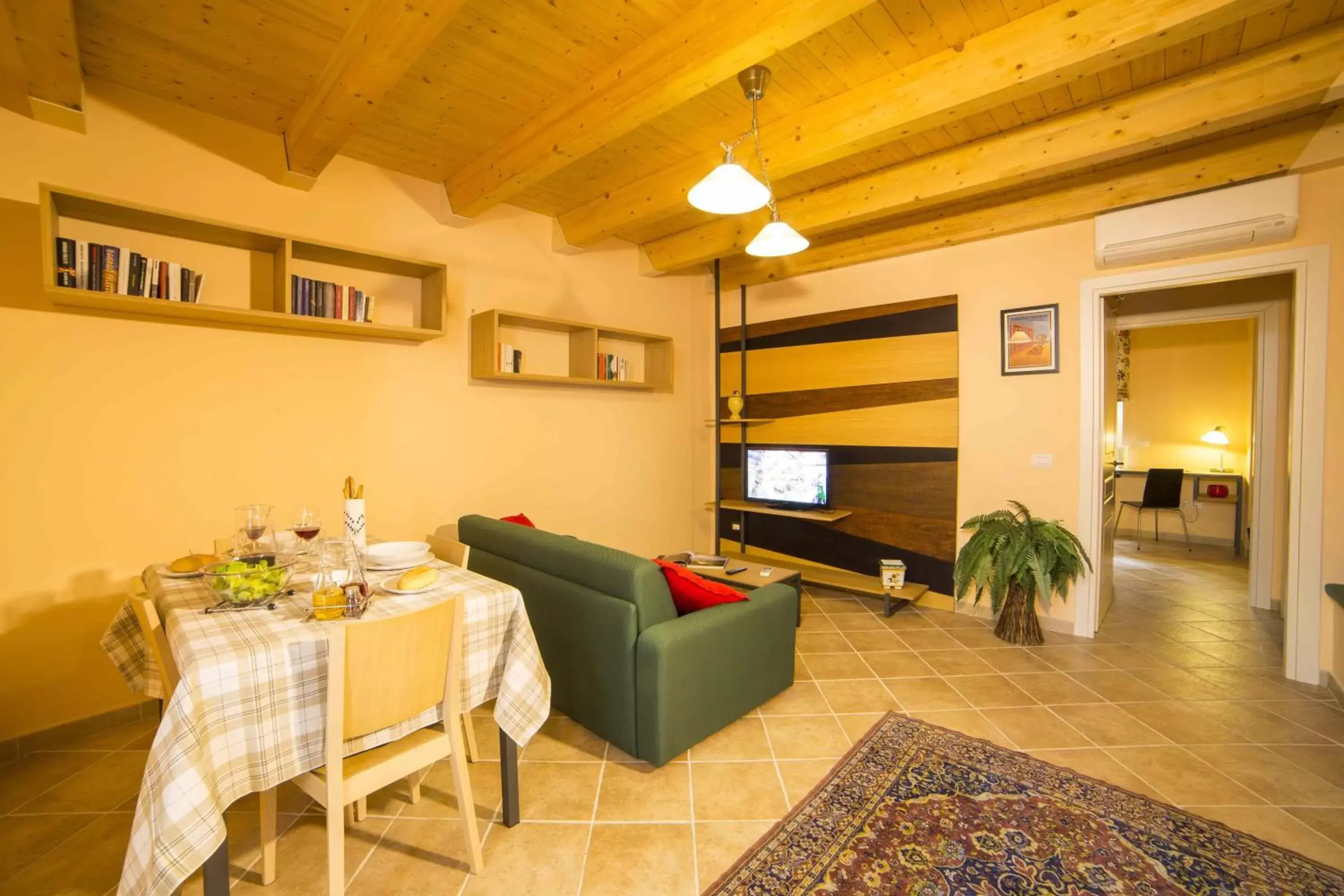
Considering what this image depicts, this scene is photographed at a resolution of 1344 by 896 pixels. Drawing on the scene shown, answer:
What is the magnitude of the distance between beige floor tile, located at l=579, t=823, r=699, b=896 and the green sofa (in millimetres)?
301

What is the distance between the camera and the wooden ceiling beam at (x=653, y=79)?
1.95 meters

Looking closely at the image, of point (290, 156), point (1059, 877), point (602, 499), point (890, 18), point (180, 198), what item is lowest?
point (1059, 877)

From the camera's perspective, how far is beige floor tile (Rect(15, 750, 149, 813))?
2.00m

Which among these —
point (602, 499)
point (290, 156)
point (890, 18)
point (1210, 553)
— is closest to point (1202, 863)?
point (890, 18)

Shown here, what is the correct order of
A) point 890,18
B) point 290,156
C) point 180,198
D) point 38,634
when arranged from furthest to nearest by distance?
point 290,156 < point 180,198 < point 38,634 < point 890,18

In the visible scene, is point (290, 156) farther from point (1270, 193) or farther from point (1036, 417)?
point (1270, 193)

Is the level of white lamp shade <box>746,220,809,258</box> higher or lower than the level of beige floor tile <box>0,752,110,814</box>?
higher

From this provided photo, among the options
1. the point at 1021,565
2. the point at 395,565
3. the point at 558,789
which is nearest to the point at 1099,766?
the point at 1021,565

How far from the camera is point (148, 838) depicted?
1182 mm

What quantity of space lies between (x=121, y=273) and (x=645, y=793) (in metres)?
2.98

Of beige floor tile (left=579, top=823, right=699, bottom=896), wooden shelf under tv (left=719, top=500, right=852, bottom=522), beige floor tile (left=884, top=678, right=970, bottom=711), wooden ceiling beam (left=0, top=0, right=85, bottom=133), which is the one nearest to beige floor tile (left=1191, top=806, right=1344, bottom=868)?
beige floor tile (left=884, top=678, right=970, bottom=711)

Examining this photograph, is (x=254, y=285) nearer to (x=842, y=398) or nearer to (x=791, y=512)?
(x=791, y=512)

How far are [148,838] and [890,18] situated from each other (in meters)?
3.30

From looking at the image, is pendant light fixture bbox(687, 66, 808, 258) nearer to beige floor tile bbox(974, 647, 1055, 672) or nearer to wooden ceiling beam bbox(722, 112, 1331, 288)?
wooden ceiling beam bbox(722, 112, 1331, 288)
